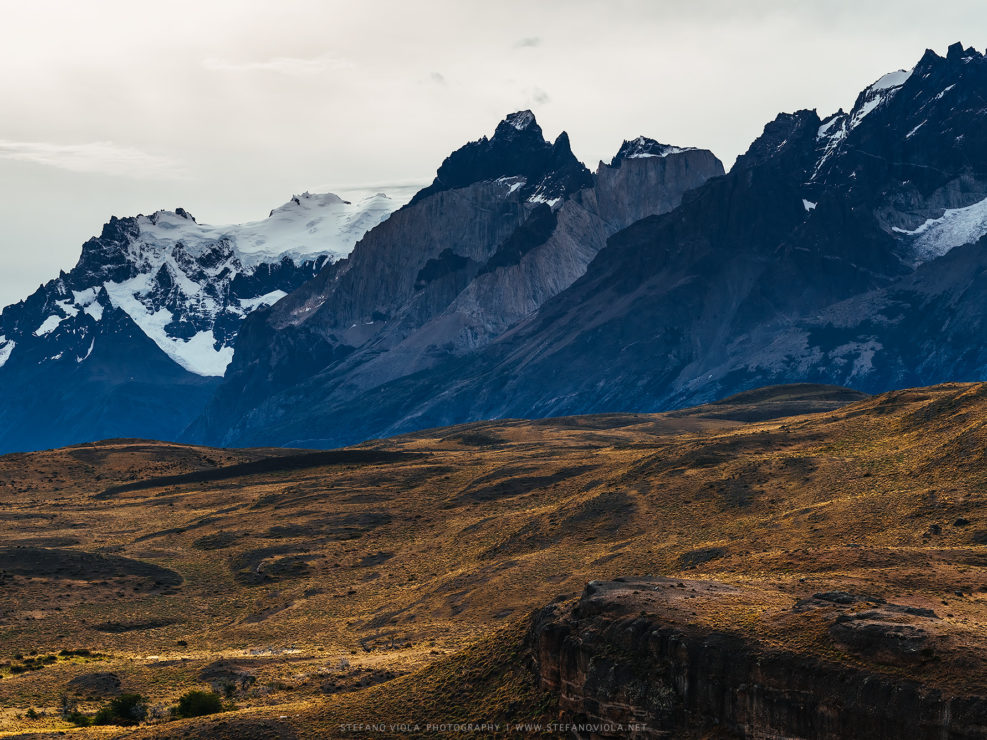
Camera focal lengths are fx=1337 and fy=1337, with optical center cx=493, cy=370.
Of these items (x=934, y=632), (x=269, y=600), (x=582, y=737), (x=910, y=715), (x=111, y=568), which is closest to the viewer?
(x=910, y=715)

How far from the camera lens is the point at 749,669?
185ft

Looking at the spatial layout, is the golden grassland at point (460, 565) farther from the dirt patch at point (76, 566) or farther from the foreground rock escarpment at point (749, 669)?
the foreground rock escarpment at point (749, 669)

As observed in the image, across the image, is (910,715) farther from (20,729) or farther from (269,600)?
(269,600)

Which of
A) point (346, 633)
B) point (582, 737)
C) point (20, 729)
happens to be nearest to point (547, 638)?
point (582, 737)

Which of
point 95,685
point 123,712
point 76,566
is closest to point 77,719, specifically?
point 123,712

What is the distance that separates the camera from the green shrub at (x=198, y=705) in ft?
230

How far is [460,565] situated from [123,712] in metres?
57.9

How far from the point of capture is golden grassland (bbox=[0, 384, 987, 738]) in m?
67.1

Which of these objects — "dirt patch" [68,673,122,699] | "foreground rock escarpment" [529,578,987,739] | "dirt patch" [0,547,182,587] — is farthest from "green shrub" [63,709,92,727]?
"dirt patch" [0,547,182,587]

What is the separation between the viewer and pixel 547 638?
64.4 meters

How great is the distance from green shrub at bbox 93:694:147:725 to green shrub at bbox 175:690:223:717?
90.6 inches

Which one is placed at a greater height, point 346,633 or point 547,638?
point 547,638

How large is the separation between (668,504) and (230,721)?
73967mm

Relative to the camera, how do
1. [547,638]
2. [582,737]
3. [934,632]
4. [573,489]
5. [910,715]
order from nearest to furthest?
[910,715]
[934,632]
[582,737]
[547,638]
[573,489]
